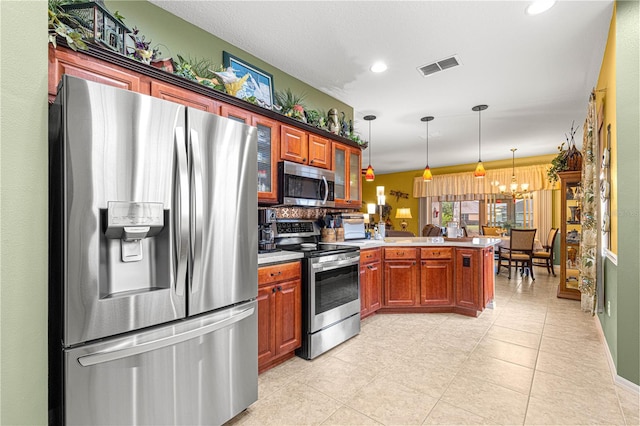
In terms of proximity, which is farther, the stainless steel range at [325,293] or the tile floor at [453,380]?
the stainless steel range at [325,293]

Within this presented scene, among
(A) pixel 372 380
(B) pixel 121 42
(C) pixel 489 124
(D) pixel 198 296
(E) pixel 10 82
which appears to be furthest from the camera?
(C) pixel 489 124

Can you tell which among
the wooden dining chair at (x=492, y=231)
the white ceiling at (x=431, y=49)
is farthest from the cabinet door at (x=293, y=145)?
the wooden dining chair at (x=492, y=231)

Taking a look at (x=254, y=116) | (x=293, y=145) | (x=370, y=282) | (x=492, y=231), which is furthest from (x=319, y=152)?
(x=492, y=231)

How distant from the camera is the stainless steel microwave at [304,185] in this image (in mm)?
2916

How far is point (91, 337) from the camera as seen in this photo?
4.13ft

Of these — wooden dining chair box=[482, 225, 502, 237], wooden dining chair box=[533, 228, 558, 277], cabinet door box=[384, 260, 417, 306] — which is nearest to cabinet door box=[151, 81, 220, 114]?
cabinet door box=[384, 260, 417, 306]

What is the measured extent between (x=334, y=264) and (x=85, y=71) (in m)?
2.17

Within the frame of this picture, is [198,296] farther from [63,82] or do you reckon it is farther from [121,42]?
[121,42]

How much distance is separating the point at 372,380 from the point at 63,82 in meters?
2.44

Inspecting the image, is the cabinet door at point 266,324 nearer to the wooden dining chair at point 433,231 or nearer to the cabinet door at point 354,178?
the cabinet door at point 354,178

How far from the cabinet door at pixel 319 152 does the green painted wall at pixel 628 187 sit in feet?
7.84

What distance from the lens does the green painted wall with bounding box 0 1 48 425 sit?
1.11 m

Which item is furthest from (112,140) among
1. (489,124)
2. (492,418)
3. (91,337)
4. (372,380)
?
(489,124)

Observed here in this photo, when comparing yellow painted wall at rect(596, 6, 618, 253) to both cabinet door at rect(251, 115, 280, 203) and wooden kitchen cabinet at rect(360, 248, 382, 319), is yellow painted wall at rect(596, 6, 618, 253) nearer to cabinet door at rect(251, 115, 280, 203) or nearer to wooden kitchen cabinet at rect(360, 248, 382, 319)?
wooden kitchen cabinet at rect(360, 248, 382, 319)
